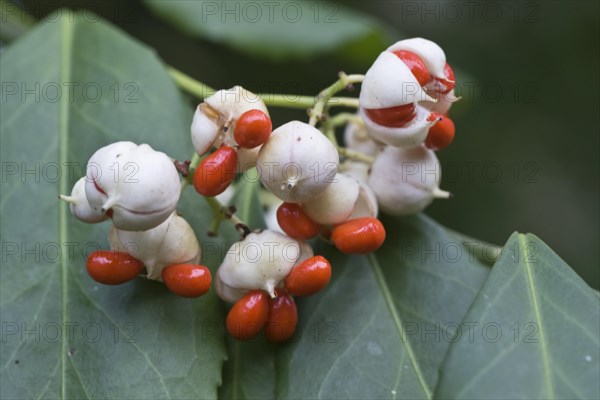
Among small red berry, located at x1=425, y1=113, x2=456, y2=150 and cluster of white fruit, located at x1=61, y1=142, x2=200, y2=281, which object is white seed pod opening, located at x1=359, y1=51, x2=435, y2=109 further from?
cluster of white fruit, located at x1=61, y1=142, x2=200, y2=281

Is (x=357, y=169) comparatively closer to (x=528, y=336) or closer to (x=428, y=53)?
(x=428, y=53)

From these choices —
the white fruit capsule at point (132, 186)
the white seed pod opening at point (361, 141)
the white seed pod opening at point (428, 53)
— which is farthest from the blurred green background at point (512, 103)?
the white fruit capsule at point (132, 186)

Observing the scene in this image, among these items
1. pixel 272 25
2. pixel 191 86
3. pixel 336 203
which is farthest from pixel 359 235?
pixel 272 25

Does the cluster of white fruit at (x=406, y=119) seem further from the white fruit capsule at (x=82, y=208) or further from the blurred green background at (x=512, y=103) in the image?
the blurred green background at (x=512, y=103)

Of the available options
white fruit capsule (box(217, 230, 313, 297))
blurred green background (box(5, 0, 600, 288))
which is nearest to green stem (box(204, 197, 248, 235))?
white fruit capsule (box(217, 230, 313, 297))

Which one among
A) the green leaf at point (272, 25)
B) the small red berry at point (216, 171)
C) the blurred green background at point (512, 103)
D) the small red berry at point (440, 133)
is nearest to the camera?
the small red berry at point (216, 171)
